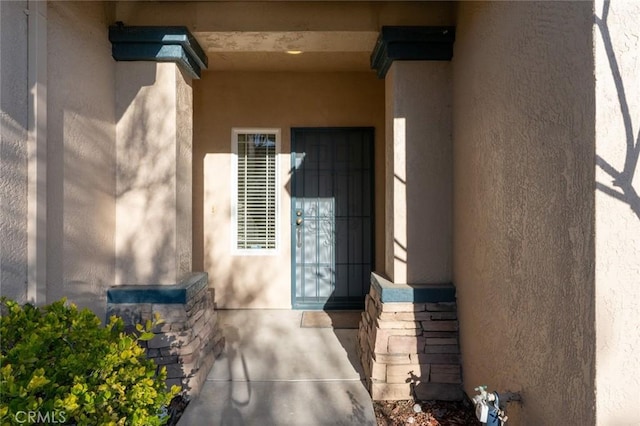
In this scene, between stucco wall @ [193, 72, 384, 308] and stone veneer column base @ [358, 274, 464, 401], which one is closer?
stone veneer column base @ [358, 274, 464, 401]

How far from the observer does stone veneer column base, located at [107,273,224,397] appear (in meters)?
2.97

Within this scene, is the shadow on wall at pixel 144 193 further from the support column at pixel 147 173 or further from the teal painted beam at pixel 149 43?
the teal painted beam at pixel 149 43

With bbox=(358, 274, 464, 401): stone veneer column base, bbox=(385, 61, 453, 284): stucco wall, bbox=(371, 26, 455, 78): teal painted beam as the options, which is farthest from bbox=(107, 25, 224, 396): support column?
bbox=(385, 61, 453, 284): stucco wall

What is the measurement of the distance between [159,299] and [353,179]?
280 cm

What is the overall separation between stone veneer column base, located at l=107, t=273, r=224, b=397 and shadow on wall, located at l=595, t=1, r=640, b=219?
2656 millimetres

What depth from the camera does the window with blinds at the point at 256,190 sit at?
5.09m

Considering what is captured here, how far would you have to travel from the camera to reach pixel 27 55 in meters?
2.28

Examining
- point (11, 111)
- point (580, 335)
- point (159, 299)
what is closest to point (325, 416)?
point (159, 299)

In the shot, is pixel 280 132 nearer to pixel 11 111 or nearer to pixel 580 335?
pixel 11 111

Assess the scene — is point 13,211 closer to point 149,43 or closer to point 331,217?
point 149,43

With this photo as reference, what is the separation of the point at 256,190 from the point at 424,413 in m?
3.15

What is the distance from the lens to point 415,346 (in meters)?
3.02

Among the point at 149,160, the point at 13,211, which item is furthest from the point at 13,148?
the point at 149,160

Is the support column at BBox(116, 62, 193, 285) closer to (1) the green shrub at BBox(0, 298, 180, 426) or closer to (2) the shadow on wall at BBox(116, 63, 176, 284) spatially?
(2) the shadow on wall at BBox(116, 63, 176, 284)
